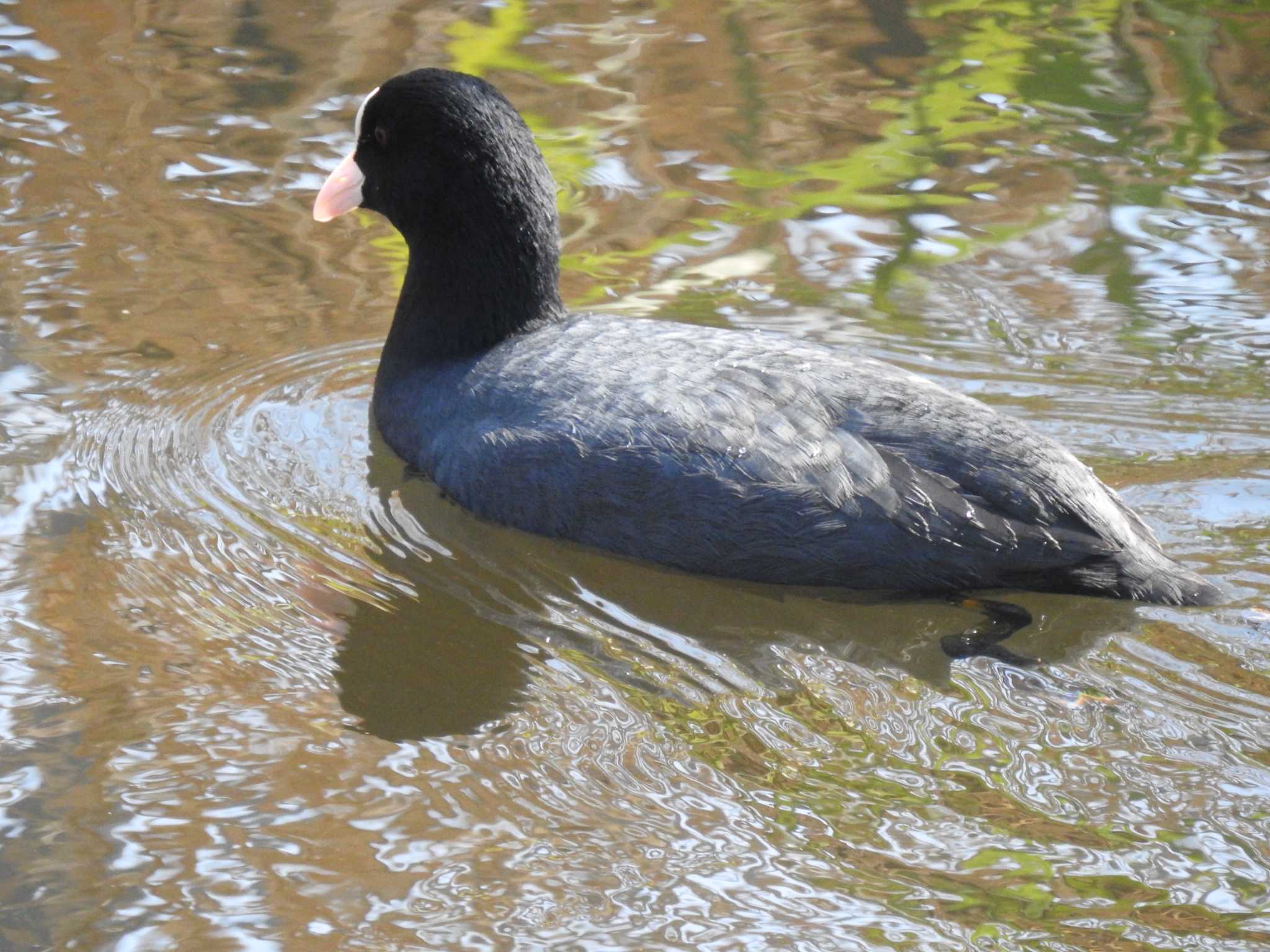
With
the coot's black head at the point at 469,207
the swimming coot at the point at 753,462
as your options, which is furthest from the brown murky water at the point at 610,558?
the coot's black head at the point at 469,207

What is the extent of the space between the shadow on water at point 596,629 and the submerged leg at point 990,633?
0.02 metres

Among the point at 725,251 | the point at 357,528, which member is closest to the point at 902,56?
the point at 725,251

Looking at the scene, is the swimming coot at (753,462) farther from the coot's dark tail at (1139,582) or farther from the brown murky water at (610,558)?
the brown murky water at (610,558)

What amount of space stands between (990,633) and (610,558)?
34.4 inches

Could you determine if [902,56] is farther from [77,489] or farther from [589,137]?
[77,489]

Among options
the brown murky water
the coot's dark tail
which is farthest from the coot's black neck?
the coot's dark tail

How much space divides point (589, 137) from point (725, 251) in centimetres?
109

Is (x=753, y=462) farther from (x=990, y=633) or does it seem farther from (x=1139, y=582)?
(x=1139, y=582)

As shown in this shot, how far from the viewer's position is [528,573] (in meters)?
3.69

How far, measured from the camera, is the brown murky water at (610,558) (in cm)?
270

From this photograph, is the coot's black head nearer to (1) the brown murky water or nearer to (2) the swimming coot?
(2) the swimming coot

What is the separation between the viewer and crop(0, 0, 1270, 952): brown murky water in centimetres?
270

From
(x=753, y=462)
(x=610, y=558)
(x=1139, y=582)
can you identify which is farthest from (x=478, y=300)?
(x=1139, y=582)

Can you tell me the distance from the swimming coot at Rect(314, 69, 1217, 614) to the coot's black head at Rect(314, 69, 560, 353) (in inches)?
0.5
